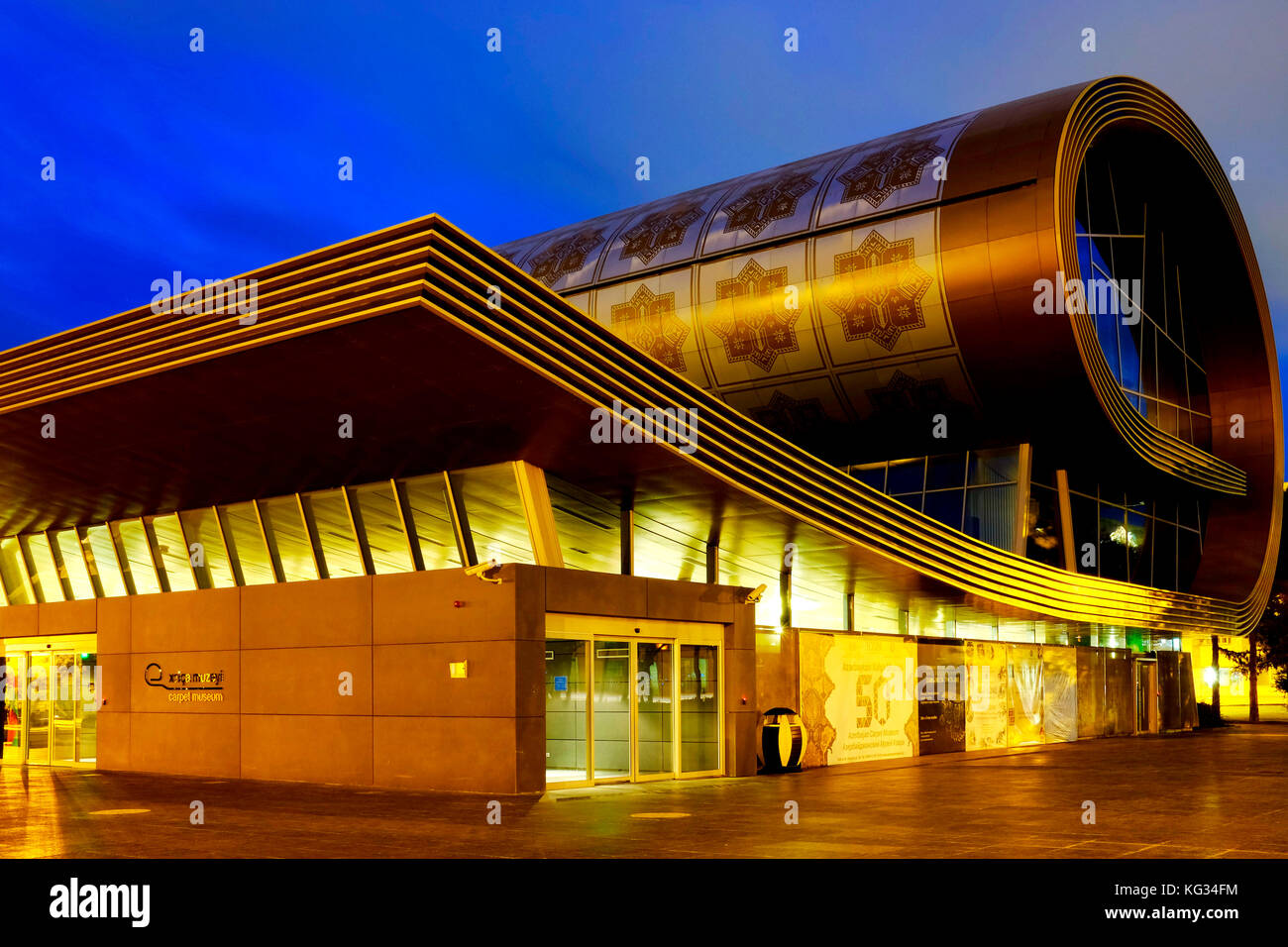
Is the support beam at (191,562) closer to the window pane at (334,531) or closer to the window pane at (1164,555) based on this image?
the window pane at (334,531)

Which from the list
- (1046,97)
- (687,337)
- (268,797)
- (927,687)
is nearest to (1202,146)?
(1046,97)

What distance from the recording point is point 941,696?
3066cm

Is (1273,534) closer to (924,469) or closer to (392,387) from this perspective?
(924,469)

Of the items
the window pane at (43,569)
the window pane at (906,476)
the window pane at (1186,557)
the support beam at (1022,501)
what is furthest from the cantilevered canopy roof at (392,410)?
the window pane at (1186,557)

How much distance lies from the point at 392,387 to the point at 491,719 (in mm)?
5144

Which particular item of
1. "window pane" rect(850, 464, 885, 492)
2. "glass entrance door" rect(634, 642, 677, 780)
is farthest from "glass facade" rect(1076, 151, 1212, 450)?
"glass entrance door" rect(634, 642, 677, 780)

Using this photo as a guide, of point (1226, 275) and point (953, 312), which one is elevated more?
point (1226, 275)

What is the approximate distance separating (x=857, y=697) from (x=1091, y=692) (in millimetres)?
14429

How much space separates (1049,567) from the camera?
33.6m

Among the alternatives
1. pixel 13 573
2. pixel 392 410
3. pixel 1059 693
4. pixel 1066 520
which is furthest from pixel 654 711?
pixel 1066 520

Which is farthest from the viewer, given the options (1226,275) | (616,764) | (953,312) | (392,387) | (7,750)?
(1226,275)

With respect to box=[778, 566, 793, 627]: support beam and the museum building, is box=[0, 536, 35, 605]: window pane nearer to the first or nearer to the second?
the museum building

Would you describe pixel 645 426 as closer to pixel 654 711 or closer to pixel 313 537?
pixel 654 711
